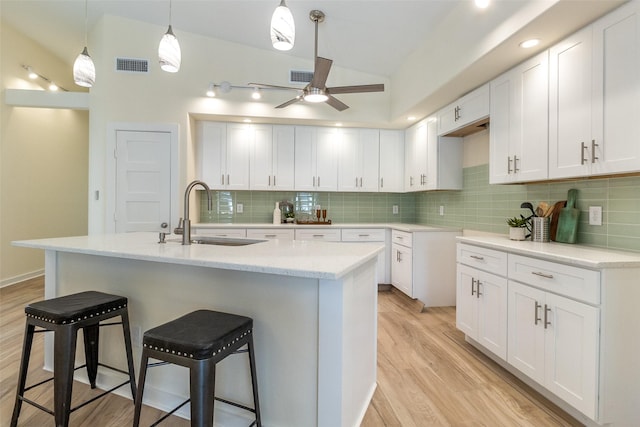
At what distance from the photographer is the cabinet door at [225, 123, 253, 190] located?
4426mm

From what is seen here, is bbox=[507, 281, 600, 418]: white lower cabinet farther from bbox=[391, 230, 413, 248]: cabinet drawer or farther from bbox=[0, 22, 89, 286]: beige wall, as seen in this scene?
bbox=[0, 22, 89, 286]: beige wall

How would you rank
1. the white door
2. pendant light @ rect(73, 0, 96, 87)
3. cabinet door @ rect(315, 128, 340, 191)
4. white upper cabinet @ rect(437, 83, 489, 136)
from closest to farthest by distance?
1. pendant light @ rect(73, 0, 96, 87)
2. white upper cabinet @ rect(437, 83, 489, 136)
3. the white door
4. cabinet door @ rect(315, 128, 340, 191)

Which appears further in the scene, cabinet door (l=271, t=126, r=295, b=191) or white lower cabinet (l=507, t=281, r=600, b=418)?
cabinet door (l=271, t=126, r=295, b=191)

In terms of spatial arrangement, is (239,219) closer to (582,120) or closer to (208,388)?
(208,388)

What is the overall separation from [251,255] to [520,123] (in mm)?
2244

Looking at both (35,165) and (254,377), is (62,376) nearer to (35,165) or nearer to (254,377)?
(254,377)

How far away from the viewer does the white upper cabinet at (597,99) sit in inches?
67.4

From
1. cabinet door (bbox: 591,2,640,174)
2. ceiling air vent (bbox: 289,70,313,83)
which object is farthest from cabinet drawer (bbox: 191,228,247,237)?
cabinet door (bbox: 591,2,640,174)

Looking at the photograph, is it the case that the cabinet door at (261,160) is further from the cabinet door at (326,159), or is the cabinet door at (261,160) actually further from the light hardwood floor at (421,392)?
the light hardwood floor at (421,392)

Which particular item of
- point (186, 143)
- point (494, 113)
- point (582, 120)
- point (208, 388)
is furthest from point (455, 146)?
point (208, 388)

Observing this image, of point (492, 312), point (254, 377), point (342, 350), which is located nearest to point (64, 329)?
point (254, 377)

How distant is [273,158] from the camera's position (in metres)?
4.51

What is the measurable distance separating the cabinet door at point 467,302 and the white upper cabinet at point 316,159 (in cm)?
233

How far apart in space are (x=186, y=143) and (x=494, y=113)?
11.2ft
